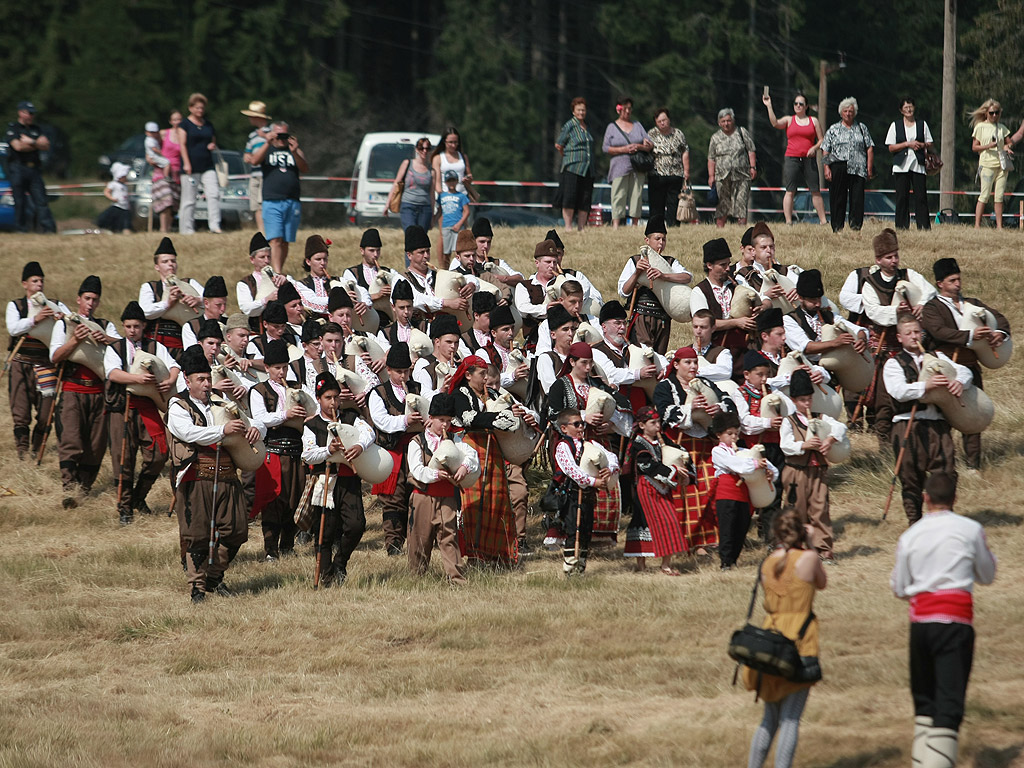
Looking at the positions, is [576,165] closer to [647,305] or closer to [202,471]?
[647,305]

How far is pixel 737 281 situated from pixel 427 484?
361 cm

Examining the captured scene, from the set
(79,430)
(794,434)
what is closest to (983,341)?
(794,434)

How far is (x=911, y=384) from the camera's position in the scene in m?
10.4

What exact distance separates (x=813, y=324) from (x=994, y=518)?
6.90 ft

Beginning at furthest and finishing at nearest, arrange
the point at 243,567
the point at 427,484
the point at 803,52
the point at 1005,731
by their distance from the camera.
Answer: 1. the point at 803,52
2. the point at 243,567
3. the point at 427,484
4. the point at 1005,731

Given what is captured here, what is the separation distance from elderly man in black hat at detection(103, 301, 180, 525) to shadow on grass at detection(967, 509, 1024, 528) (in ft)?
21.8

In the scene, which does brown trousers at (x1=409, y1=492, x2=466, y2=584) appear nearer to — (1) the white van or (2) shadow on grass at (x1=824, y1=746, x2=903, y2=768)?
(2) shadow on grass at (x1=824, y1=746, x2=903, y2=768)

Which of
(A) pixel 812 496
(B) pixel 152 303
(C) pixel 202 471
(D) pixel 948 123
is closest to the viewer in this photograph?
(C) pixel 202 471

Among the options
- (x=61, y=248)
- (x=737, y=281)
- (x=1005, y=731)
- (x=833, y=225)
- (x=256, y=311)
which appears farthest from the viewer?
(x=61, y=248)

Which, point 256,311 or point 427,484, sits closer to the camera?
point 427,484

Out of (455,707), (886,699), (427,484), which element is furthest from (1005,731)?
(427,484)

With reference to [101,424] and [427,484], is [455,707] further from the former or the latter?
[101,424]

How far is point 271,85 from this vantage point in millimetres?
37594

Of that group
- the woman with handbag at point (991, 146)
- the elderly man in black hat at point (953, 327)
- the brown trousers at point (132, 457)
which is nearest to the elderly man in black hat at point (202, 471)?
the brown trousers at point (132, 457)
